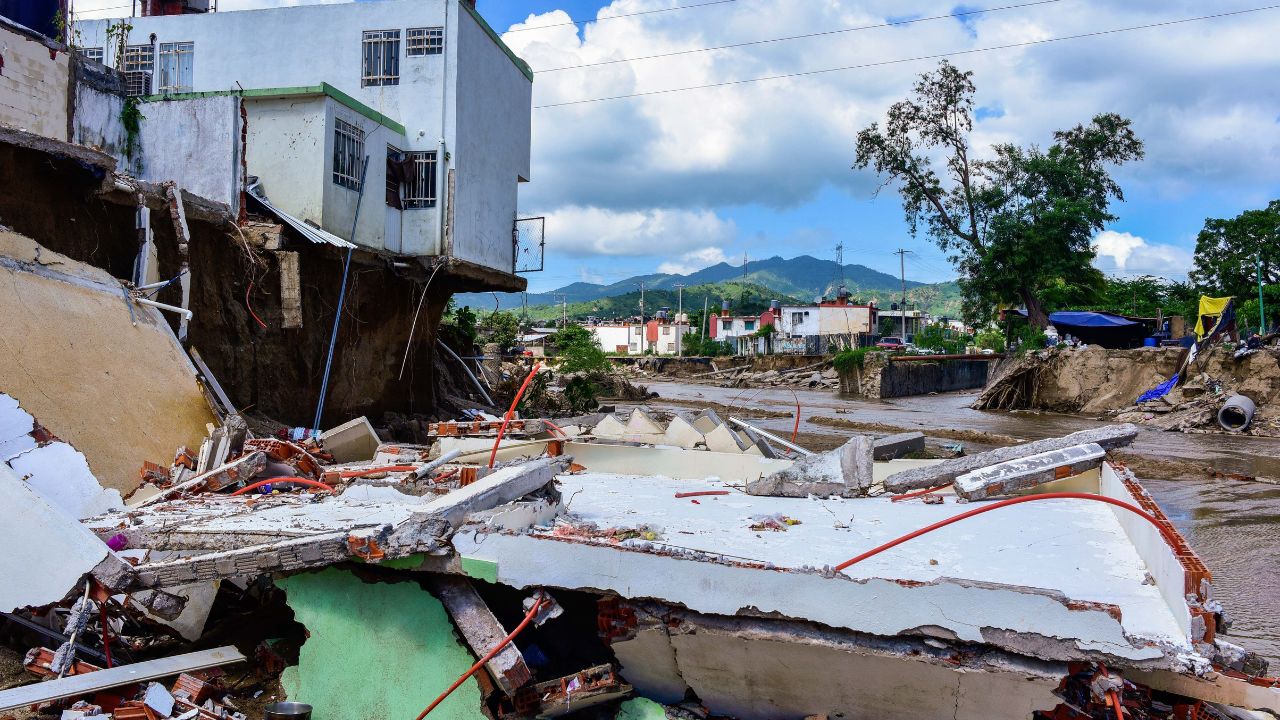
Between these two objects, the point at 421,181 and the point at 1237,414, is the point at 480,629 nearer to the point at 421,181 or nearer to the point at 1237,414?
the point at 421,181

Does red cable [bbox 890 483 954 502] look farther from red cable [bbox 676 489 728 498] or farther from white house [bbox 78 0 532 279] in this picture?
white house [bbox 78 0 532 279]

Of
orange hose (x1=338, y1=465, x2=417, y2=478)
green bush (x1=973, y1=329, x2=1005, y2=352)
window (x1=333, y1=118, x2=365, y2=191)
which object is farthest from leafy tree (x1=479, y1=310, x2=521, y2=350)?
orange hose (x1=338, y1=465, x2=417, y2=478)

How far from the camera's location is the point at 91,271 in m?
6.78

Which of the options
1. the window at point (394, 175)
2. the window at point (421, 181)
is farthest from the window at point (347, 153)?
the window at point (421, 181)

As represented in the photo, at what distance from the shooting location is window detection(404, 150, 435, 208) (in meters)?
13.4

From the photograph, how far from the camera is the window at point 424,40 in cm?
1326

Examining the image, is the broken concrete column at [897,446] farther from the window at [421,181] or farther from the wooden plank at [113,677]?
the window at [421,181]

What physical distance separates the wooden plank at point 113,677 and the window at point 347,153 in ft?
30.3

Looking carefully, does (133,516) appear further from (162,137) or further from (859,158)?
(859,158)

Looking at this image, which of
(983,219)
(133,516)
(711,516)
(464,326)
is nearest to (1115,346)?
(983,219)

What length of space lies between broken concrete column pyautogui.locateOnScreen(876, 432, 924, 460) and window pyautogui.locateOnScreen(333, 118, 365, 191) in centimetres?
859

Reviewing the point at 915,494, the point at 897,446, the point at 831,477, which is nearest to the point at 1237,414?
the point at 897,446

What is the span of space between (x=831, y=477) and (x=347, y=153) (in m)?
9.76

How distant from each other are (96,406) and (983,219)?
35.7 m
